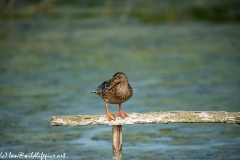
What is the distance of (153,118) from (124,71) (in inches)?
437

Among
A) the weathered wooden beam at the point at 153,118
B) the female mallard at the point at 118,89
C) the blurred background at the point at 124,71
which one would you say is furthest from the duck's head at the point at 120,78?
the blurred background at the point at 124,71

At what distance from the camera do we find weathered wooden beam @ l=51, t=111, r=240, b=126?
7.62 m

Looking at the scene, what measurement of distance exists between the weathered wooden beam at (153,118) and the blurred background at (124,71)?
2.13 meters

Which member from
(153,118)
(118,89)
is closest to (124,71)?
(118,89)

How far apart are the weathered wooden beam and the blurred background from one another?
2.13 meters

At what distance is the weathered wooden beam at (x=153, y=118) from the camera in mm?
7621

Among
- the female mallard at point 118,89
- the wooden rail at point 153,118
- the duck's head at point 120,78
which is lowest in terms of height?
the wooden rail at point 153,118

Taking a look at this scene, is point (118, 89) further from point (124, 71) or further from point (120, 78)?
point (124, 71)

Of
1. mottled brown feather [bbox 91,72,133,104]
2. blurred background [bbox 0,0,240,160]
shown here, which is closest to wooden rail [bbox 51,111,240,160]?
mottled brown feather [bbox 91,72,133,104]

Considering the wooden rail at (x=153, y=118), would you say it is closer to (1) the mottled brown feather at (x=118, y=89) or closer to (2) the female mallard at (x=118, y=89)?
(2) the female mallard at (x=118, y=89)

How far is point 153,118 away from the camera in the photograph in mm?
7609

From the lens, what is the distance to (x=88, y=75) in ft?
61.2

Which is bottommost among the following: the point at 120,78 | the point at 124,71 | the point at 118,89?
the point at 118,89

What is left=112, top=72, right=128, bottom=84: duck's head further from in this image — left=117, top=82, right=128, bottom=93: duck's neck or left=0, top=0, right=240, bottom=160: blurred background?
left=0, top=0, right=240, bottom=160: blurred background
